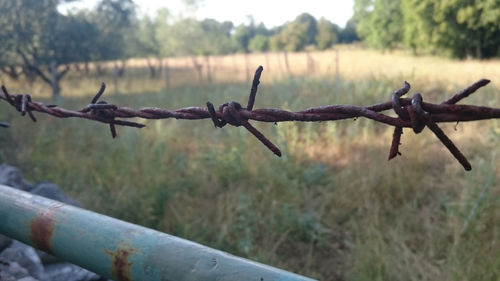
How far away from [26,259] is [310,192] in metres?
2.80

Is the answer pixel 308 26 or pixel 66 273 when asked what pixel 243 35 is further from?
pixel 66 273

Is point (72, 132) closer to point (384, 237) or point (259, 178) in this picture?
point (259, 178)

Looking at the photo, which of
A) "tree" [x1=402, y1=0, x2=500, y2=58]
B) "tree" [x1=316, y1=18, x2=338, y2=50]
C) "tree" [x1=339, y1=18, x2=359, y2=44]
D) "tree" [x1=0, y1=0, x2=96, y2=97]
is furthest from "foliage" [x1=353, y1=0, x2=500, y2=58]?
"tree" [x1=339, y1=18, x2=359, y2=44]

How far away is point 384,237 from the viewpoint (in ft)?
10.2

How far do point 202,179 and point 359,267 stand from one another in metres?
1.94

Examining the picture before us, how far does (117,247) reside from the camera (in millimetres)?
751

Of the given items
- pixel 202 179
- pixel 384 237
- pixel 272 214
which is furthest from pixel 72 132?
pixel 384 237

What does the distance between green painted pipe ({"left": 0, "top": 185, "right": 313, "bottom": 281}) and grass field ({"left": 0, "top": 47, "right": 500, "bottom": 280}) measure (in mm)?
1880

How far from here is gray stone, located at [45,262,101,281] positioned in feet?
5.55

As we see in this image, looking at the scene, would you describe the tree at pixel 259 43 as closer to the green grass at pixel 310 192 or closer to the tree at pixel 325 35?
the tree at pixel 325 35

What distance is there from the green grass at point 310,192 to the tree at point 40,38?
549 centimetres

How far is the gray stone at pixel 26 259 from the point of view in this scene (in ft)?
5.04

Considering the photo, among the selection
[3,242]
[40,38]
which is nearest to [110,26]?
[40,38]

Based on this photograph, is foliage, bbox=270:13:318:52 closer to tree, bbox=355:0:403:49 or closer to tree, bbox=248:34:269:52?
tree, bbox=355:0:403:49
